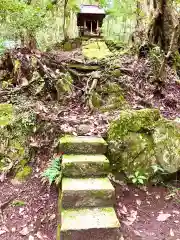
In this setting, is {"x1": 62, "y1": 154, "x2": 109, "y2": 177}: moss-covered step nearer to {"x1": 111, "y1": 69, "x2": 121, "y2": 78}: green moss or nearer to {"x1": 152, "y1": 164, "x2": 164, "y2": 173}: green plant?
{"x1": 152, "y1": 164, "x2": 164, "y2": 173}: green plant

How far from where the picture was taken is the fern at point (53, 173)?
379 cm

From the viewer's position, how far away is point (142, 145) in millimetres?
4363

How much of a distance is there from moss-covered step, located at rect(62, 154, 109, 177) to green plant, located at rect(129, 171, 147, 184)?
579 millimetres

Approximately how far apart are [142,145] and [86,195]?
152cm

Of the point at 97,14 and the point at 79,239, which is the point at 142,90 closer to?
the point at 79,239

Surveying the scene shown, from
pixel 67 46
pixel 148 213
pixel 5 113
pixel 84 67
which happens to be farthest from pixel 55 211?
pixel 67 46

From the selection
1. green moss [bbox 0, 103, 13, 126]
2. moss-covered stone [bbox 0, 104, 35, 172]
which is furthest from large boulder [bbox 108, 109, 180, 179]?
green moss [bbox 0, 103, 13, 126]

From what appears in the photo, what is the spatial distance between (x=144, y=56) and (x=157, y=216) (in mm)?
5310

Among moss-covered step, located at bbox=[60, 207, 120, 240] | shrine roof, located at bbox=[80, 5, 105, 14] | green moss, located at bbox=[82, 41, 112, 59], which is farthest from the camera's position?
shrine roof, located at bbox=[80, 5, 105, 14]

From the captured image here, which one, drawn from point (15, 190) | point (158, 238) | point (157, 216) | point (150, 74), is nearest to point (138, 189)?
point (157, 216)

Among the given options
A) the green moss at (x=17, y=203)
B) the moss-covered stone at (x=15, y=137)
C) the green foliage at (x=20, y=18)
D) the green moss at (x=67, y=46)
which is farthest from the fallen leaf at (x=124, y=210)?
the green moss at (x=67, y=46)

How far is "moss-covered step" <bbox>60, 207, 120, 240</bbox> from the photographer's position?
9.81ft

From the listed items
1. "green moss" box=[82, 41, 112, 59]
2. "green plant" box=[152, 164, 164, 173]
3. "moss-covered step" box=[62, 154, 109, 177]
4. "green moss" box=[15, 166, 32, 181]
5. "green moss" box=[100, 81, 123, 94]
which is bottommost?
"green moss" box=[15, 166, 32, 181]

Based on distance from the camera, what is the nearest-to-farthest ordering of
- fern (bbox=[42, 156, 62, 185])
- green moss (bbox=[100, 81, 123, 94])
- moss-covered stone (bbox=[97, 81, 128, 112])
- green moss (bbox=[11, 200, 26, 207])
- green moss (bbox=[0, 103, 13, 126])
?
fern (bbox=[42, 156, 62, 185]) → green moss (bbox=[11, 200, 26, 207]) → green moss (bbox=[0, 103, 13, 126]) → moss-covered stone (bbox=[97, 81, 128, 112]) → green moss (bbox=[100, 81, 123, 94])
